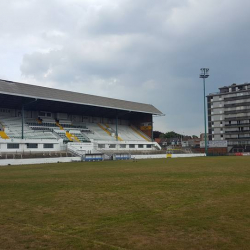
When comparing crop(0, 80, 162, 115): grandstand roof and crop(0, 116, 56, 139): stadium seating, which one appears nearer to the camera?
crop(0, 80, 162, 115): grandstand roof

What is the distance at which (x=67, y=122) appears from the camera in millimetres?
73938

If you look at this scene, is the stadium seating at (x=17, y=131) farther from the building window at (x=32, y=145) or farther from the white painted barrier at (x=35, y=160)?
the white painted barrier at (x=35, y=160)

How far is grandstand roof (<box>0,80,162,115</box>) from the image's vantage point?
5734 centimetres

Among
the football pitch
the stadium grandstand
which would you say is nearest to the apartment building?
the stadium grandstand

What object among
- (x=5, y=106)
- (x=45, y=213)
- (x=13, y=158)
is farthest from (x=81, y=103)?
(x=45, y=213)

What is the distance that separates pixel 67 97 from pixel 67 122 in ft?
30.4

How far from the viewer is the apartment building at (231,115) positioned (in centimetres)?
11239

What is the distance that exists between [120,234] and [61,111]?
68260mm

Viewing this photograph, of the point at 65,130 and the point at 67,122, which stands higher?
the point at 67,122

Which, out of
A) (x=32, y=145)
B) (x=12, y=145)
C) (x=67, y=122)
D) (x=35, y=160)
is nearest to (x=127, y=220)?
(x=35, y=160)

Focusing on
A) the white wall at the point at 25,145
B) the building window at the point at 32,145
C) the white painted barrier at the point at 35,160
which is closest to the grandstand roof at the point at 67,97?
the white wall at the point at 25,145

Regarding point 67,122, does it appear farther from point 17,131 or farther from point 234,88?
point 234,88

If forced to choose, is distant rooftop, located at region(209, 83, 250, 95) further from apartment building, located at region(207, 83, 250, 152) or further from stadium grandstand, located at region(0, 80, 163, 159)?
stadium grandstand, located at region(0, 80, 163, 159)

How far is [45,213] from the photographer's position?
10.5 meters
